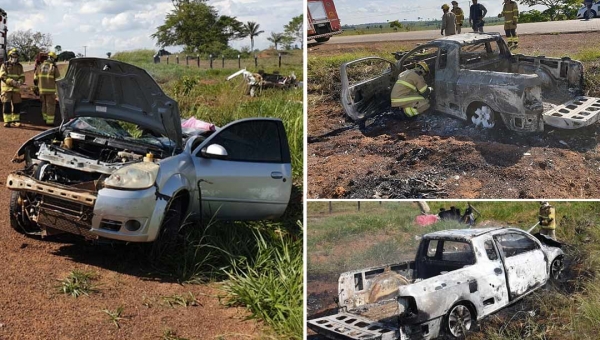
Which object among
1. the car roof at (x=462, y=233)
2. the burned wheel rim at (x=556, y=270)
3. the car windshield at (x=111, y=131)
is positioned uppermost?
the car windshield at (x=111, y=131)

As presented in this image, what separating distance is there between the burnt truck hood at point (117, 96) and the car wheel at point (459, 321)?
11.5 feet

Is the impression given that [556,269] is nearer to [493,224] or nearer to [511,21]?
[493,224]

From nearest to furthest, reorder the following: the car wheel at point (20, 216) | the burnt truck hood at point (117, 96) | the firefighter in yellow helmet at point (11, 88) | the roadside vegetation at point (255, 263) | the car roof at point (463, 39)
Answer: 1. the car roof at point (463, 39)
2. the roadside vegetation at point (255, 263)
3. the car wheel at point (20, 216)
4. the burnt truck hood at point (117, 96)
5. the firefighter in yellow helmet at point (11, 88)

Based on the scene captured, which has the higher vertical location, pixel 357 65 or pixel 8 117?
pixel 357 65

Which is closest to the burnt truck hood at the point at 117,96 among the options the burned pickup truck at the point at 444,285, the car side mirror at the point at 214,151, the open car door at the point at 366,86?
the car side mirror at the point at 214,151

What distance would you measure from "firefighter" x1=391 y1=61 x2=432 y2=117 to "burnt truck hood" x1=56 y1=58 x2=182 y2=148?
2.86 meters

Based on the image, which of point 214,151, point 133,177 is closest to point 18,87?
point 214,151

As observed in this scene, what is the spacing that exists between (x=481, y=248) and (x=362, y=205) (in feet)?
2.80

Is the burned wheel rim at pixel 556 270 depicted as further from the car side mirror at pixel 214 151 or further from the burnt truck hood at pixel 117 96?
the burnt truck hood at pixel 117 96

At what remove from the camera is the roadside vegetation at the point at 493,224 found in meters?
4.07

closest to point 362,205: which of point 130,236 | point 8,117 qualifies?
point 130,236

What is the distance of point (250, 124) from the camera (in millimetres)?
6777

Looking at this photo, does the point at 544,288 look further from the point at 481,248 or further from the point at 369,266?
the point at 369,266

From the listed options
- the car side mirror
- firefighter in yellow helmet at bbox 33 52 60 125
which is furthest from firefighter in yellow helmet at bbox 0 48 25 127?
the car side mirror
